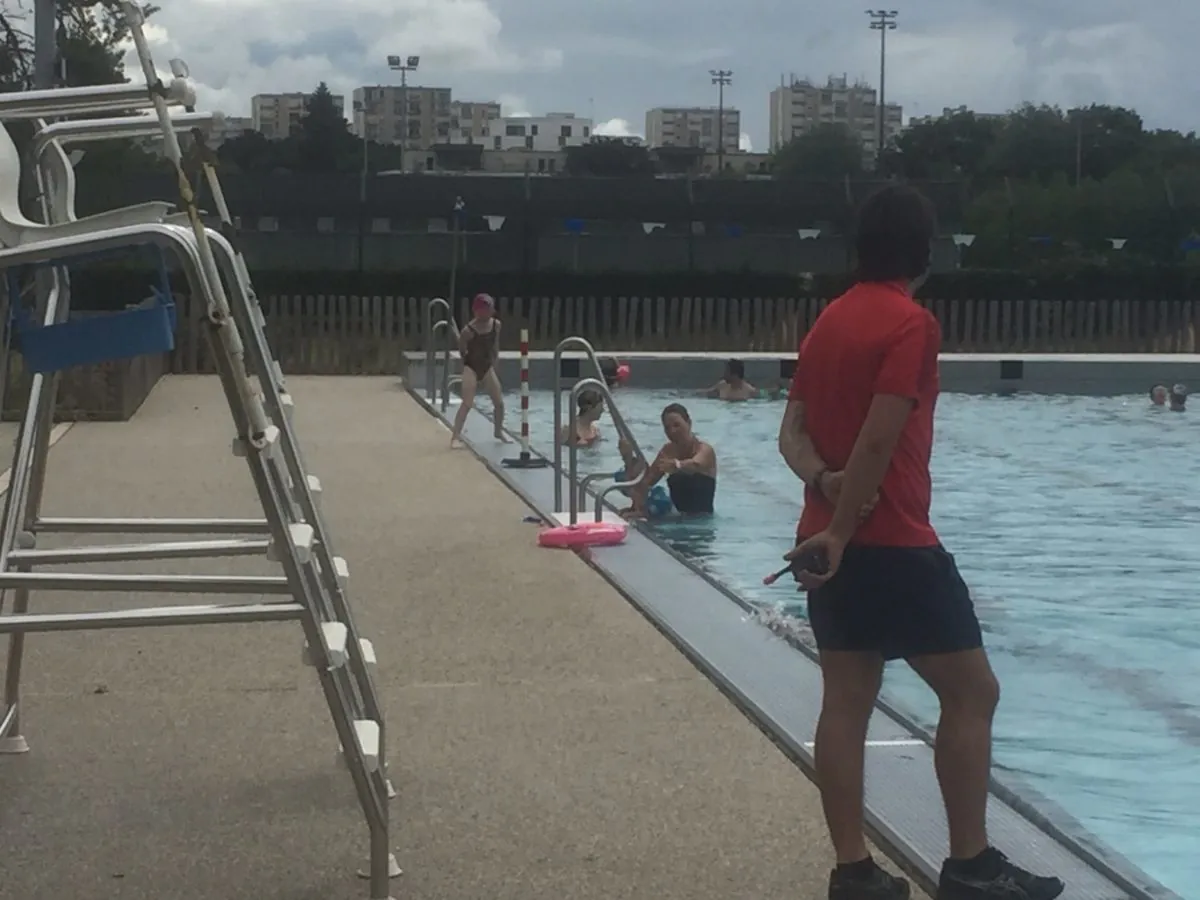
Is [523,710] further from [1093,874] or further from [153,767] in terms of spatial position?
[1093,874]

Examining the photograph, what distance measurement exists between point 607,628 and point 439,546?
7.95 feet

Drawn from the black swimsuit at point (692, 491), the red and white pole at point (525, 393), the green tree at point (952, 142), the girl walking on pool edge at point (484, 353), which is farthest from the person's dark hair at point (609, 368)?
the green tree at point (952, 142)

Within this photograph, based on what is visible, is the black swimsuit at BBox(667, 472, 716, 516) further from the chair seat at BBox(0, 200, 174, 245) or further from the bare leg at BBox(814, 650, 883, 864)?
the chair seat at BBox(0, 200, 174, 245)

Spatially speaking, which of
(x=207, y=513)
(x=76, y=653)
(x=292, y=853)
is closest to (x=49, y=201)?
(x=292, y=853)

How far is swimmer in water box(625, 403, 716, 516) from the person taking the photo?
1152 centimetres

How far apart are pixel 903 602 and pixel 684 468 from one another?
785 cm

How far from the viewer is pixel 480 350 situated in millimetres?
15562

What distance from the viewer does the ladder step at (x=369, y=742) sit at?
152 inches

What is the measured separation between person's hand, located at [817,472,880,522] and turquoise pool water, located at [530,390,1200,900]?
1.88 meters

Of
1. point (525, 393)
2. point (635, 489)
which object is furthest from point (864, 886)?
point (525, 393)

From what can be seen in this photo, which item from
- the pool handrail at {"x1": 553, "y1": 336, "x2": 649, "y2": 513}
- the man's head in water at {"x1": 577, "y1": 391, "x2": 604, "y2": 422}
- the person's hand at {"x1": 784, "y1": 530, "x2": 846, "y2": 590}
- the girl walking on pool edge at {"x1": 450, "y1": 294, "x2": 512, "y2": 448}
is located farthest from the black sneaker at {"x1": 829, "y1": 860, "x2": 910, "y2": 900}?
the girl walking on pool edge at {"x1": 450, "y1": 294, "x2": 512, "y2": 448}

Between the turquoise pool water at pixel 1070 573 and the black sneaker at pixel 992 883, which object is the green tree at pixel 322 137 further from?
the black sneaker at pixel 992 883

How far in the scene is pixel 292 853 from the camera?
4402 mm

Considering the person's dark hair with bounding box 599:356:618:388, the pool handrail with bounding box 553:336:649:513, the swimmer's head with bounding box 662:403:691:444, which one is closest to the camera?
the pool handrail with bounding box 553:336:649:513
